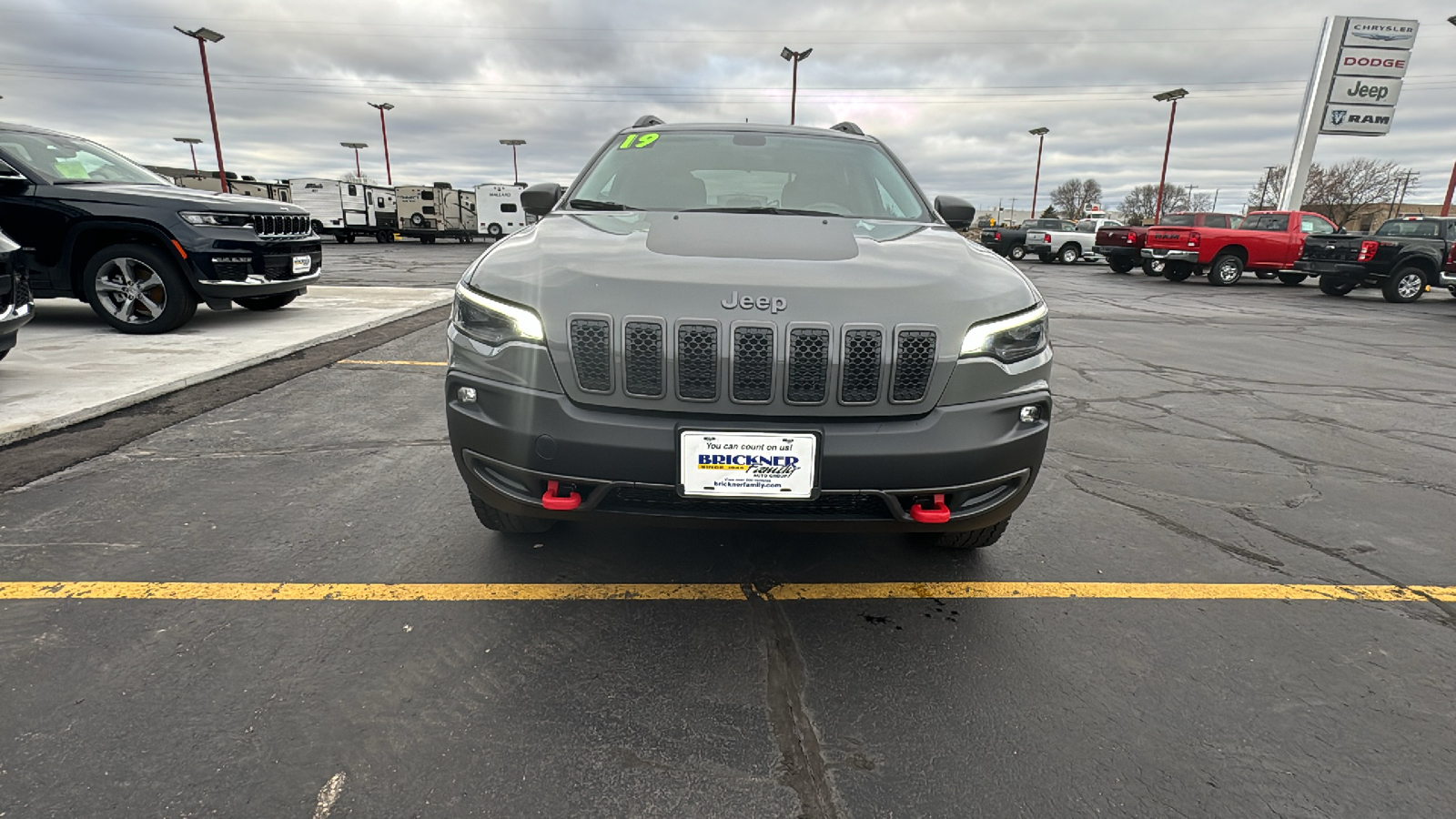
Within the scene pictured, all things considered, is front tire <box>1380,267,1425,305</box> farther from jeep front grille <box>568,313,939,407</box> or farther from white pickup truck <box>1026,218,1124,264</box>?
jeep front grille <box>568,313,939,407</box>

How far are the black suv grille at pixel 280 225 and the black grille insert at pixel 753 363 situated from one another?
688cm

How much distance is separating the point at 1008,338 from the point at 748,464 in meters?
0.90

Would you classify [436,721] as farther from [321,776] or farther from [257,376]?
[257,376]

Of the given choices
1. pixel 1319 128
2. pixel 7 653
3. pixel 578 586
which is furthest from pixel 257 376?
pixel 1319 128

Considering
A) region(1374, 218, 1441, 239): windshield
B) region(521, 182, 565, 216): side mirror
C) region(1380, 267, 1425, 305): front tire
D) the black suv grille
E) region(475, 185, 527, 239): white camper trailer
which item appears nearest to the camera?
region(521, 182, 565, 216): side mirror

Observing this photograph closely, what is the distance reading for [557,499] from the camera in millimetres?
2188

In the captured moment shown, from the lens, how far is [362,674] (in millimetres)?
2094

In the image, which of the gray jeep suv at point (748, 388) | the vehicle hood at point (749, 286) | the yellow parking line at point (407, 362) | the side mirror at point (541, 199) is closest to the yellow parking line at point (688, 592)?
the gray jeep suv at point (748, 388)

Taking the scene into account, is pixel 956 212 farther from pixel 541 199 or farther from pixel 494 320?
pixel 494 320

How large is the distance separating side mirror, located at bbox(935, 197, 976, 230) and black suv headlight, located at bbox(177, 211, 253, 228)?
21.3 ft

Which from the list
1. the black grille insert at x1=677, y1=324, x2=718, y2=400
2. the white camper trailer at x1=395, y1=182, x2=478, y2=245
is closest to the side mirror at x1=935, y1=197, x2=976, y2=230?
the black grille insert at x1=677, y1=324, x2=718, y2=400

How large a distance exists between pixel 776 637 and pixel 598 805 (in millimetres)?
822

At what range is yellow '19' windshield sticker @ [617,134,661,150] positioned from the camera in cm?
366

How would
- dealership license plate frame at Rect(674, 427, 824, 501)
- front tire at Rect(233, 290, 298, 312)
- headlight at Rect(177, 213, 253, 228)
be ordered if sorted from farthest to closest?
front tire at Rect(233, 290, 298, 312)
headlight at Rect(177, 213, 253, 228)
dealership license plate frame at Rect(674, 427, 824, 501)
